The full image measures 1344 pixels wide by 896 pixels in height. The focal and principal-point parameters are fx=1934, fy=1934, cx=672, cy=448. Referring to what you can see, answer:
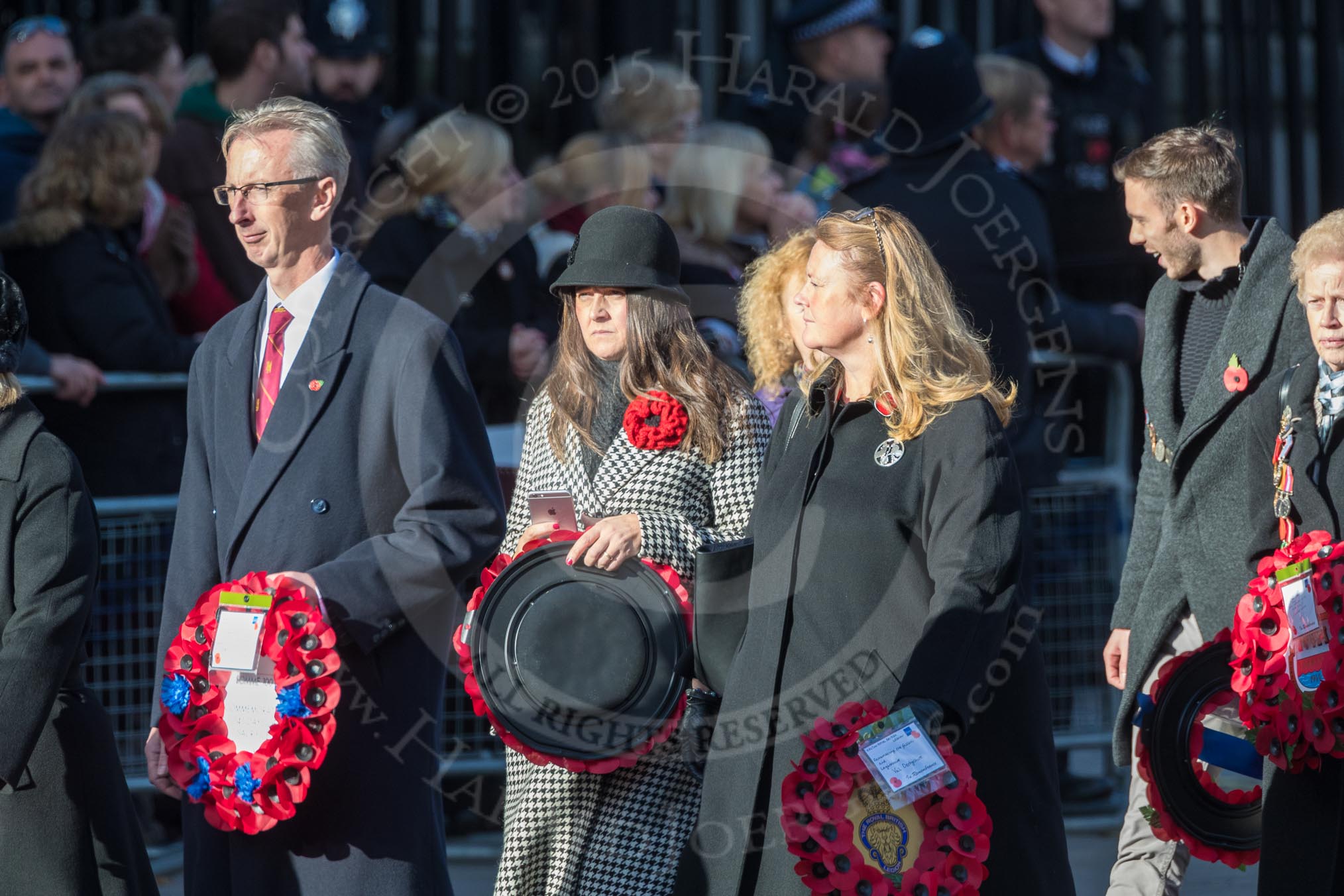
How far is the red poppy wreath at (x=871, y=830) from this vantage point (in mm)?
3354

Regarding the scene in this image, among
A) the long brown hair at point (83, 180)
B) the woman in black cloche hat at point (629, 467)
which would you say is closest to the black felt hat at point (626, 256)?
the woman in black cloche hat at point (629, 467)

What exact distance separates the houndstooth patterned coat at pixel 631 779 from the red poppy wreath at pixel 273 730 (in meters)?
0.70

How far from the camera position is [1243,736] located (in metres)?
4.41

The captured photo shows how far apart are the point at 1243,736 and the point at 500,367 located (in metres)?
3.12

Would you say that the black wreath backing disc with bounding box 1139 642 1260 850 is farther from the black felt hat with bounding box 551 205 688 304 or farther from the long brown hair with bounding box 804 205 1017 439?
the black felt hat with bounding box 551 205 688 304

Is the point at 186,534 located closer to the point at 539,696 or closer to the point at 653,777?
the point at 539,696

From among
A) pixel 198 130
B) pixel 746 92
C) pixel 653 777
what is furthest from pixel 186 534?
pixel 746 92

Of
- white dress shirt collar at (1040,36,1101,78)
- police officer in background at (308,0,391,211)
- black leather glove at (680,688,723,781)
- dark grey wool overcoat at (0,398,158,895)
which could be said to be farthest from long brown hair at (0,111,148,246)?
white dress shirt collar at (1040,36,1101,78)

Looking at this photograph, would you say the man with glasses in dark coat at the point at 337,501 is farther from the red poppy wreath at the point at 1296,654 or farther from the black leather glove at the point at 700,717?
the red poppy wreath at the point at 1296,654

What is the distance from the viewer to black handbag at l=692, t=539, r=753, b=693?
13.1ft

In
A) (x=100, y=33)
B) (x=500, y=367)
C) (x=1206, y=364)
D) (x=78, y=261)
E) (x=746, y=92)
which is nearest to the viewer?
(x=1206, y=364)

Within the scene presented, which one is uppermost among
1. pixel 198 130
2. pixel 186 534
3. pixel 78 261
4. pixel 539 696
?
pixel 198 130

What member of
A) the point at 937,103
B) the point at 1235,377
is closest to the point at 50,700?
the point at 1235,377

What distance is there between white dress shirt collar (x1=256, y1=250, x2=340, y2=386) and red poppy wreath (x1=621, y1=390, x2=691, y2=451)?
2.52 ft
